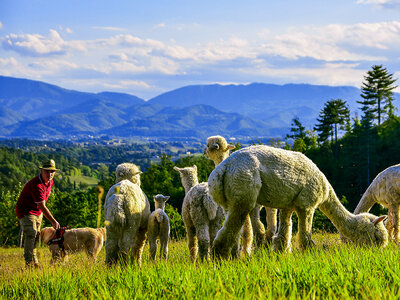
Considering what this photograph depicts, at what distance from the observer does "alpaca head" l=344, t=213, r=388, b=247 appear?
8.85m

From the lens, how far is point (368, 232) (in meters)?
8.85

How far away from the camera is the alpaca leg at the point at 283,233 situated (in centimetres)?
827

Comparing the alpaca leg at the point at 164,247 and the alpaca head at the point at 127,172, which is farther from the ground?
the alpaca head at the point at 127,172

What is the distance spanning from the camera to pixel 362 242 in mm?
8805

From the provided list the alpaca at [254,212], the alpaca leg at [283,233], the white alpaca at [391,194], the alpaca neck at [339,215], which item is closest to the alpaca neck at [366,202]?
the white alpaca at [391,194]

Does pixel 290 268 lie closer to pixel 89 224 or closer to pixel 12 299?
pixel 12 299

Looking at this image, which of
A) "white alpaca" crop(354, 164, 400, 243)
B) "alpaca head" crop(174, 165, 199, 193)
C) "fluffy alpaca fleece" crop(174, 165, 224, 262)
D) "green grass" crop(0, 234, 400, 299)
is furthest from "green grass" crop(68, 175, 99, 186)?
"green grass" crop(0, 234, 400, 299)

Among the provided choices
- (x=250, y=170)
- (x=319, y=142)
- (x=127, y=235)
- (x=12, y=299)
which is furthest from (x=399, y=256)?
(x=319, y=142)

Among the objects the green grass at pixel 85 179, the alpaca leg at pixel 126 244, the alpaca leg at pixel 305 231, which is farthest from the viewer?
the green grass at pixel 85 179

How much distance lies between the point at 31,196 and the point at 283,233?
6043 millimetres

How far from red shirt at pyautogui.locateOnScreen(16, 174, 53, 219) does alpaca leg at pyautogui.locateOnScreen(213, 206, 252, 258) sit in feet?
16.1

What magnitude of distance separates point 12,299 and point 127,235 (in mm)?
2865

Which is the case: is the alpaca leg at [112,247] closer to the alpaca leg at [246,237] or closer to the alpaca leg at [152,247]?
the alpaca leg at [152,247]

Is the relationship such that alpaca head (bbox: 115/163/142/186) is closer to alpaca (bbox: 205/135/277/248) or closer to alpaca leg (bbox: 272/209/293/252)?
alpaca (bbox: 205/135/277/248)
